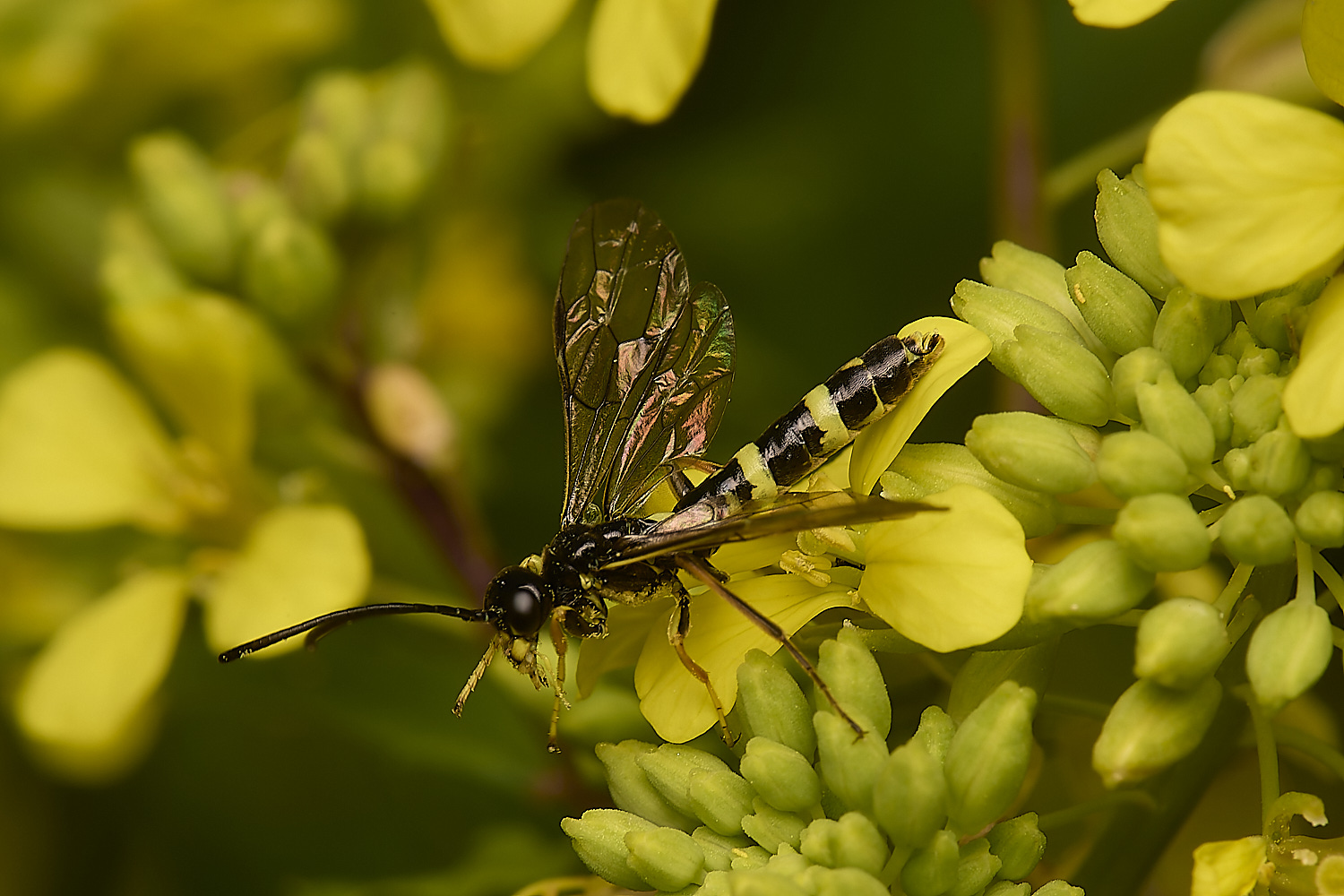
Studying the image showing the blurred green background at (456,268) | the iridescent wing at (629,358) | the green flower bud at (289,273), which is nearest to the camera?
the iridescent wing at (629,358)

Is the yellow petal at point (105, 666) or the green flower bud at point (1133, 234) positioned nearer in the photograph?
the green flower bud at point (1133, 234)

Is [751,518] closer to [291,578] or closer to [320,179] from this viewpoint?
[291,578]

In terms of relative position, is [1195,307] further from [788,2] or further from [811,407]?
[788,2]

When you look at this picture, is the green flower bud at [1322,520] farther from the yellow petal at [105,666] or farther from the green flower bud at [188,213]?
the green flower bud at [188,213]

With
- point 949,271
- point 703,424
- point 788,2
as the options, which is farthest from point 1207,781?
→ point 788,2

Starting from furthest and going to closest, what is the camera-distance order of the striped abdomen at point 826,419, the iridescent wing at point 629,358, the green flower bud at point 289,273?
the green flower bud at point 289,273, the iridescent wing at point 629,358, the striped abdomen at point 826,419

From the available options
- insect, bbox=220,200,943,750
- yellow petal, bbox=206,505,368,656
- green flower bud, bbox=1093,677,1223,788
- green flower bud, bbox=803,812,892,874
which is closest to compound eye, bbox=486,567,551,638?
insect, bbox=220,200,943,750

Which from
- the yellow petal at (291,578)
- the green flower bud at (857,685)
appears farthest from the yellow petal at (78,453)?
the green flower bud at (857,685)
